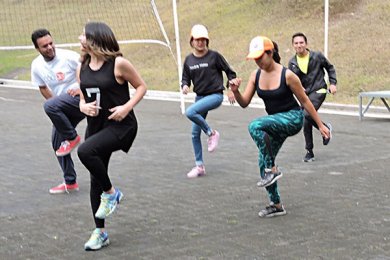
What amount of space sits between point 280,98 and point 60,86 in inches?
98.5

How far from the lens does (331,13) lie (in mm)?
22125

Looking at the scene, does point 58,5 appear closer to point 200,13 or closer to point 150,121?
point 200,13

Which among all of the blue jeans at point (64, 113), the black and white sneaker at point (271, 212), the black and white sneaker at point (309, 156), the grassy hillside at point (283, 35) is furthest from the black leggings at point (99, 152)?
the grassy hillside at point (283, 35)

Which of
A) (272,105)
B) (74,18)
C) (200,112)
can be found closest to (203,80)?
(200,112)

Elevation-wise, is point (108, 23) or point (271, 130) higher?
point (271, 130)

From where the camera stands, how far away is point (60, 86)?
24.4 feet

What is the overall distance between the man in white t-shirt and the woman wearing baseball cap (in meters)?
1.94

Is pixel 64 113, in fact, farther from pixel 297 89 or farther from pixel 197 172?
pixel 297 89

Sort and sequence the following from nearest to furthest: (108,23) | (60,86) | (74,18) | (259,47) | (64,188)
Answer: (259,47) → (60,86) → (64,188) → (108,23) → (74,18)

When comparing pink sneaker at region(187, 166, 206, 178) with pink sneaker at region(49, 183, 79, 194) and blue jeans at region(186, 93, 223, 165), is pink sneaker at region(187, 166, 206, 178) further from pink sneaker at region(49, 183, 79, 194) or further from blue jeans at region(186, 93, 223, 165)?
pink sneaker at region(49, 183, 79, 194)

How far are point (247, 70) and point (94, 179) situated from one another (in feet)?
46.9

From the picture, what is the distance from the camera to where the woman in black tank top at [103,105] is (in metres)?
5.42

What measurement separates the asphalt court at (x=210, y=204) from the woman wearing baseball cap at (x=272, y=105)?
553mm

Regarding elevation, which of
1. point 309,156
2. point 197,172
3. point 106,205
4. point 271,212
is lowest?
point 309,156
